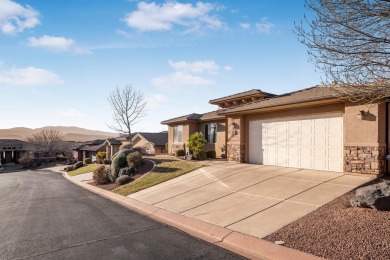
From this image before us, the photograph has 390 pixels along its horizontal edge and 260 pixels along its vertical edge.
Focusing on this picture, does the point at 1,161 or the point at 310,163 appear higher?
the point at 310,163

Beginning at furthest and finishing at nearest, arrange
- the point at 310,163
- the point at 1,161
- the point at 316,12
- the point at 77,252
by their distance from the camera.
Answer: the point at 1,161 < the point at 310,163 < the point at 316,12 < the point at 77,252

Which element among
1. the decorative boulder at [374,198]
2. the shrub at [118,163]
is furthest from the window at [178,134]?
the decorative boulder at [374,198]

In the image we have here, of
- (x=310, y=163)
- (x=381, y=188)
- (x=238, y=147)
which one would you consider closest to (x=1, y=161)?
A: (x=238, y=147)

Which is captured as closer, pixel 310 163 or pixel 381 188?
pixel 381 188

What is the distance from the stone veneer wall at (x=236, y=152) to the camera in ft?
56.4

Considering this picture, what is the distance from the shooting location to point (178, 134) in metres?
27.2

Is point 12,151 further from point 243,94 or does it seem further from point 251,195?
point 251,195

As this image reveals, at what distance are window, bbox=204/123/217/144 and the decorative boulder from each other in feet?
53.3

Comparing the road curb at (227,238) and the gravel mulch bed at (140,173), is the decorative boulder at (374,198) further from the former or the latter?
the gravel mulch bed at (140,173)

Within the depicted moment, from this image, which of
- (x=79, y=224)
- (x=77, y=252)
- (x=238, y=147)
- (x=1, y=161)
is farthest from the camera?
(x=1, y=161)

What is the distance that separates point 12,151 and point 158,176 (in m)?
59.5

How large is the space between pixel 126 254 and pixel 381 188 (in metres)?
6.62

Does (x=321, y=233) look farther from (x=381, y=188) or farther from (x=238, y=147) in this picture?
(x=238, y=147)

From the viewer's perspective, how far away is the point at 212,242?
643cm
